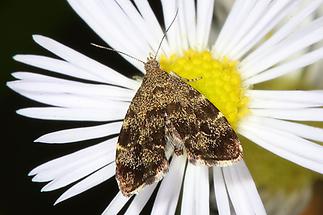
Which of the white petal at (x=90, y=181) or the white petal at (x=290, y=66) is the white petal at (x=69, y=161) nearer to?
the white petal at (x=90, y=181)

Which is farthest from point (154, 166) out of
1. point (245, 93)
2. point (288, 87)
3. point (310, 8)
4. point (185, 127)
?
point (288, 87)

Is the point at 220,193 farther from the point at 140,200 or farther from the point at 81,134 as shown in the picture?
the point at 81,134

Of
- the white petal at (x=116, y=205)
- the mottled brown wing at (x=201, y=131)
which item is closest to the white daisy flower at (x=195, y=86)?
the white petal at (x=116, y=205)

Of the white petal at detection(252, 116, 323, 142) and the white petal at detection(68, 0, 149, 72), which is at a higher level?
the white petal at detection(68, 0, 149, 72)

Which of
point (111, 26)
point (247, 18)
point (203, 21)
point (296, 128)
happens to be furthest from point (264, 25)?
point (111, 26)

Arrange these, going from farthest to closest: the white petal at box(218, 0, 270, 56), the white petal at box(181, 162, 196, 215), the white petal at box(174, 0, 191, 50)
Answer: the white petal at box(174, 0, 191, 50) → the white petal at box(218, 0, 270, 56) → the white petal at box(181, 162, 196, 215)

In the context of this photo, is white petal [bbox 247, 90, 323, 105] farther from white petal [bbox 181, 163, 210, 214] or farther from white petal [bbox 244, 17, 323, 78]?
white petal [bbox 181, 163, 210, 214]

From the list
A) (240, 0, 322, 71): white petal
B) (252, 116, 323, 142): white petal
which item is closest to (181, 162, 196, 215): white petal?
(252, 116, 323, 142): white petal
